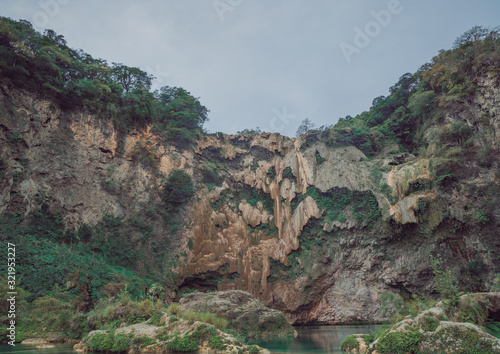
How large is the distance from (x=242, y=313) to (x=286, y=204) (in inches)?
569

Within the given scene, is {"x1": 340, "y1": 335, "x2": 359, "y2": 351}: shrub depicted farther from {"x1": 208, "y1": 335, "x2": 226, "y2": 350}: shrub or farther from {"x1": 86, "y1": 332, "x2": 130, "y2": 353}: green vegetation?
{"x1": 86, "y1": 332, "x2": 130, "y2": 353}: green vegetation

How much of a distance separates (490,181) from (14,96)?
30.6m

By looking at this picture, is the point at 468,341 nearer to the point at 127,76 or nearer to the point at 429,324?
the point at 429,324

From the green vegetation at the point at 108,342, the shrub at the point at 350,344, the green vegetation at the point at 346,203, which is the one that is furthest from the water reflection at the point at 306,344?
the green vegetation at the point at 346,203

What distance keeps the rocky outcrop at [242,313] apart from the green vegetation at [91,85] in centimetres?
1490

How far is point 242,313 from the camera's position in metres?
15.1

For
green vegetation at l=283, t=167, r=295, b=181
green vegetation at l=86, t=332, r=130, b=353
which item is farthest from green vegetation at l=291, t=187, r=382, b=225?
green vegetation at l=86, t=332, r=130, b=353

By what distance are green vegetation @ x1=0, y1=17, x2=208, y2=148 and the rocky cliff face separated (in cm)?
101

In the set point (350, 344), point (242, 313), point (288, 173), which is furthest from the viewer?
point (288, 173)

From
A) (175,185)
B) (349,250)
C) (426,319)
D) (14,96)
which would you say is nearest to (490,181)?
(349,250)

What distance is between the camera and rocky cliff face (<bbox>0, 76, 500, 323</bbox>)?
1950 centimetres

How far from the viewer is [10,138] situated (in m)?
18.4

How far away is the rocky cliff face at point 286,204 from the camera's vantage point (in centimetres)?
1950

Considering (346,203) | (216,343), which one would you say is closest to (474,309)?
(216,343)
